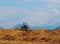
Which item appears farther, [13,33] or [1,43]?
[13,33]

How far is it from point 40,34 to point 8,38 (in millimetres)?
5142

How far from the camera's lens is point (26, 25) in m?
41.8

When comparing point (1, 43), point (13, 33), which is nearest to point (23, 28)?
point (13, 33)

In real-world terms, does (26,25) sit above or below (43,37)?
above

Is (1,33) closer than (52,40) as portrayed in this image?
No

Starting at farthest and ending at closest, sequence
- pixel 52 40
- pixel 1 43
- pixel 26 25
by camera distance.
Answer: pixel 26 25
pixel 52 40
pixel 1 43

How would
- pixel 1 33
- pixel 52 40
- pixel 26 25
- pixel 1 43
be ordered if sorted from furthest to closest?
pixel 26 25 < pixel 1 33 < pixel 52 40 < pixel 1 43

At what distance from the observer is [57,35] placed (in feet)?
118

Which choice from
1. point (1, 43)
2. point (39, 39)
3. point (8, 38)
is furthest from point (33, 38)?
point (1, 43)

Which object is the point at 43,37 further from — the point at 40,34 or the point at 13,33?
the point at 13,33

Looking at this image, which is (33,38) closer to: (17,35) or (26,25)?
(17,35)

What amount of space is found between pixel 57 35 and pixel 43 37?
Result: 409cm

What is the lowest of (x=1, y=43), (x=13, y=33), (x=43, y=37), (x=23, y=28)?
(x=1, y=43)

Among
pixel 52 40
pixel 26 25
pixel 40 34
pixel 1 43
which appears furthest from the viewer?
pixel 26 25
